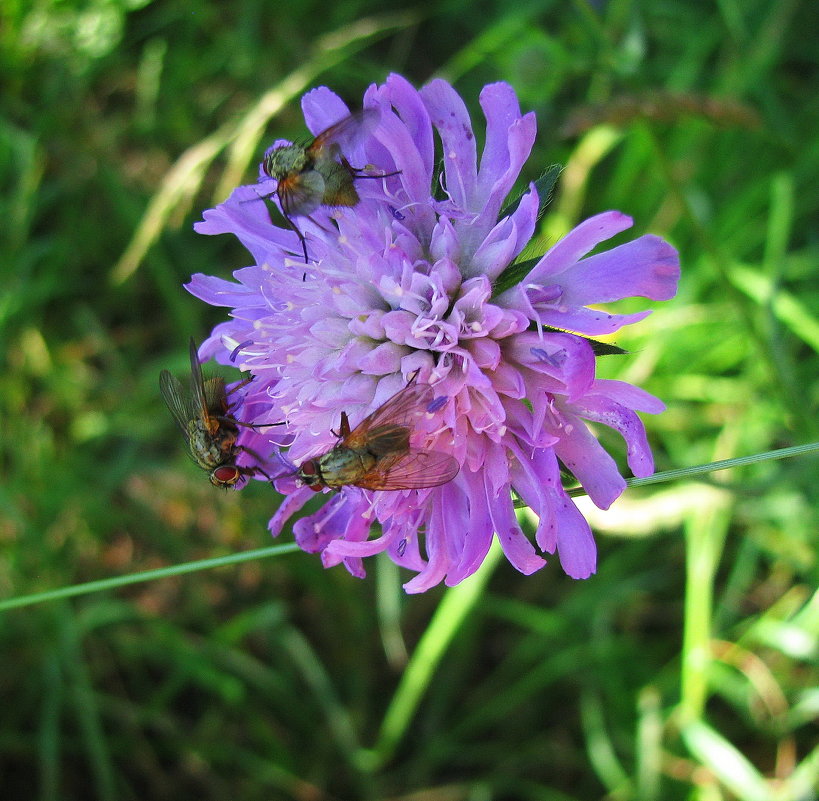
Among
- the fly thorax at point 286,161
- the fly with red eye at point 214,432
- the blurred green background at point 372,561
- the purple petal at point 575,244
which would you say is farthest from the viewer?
the blurred green background at point 372,561

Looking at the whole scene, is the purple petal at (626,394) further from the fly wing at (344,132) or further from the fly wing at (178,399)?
the fly wing at (178,399)

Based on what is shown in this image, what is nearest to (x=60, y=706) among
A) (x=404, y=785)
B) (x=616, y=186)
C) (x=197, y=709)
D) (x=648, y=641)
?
(x=197, y=709)

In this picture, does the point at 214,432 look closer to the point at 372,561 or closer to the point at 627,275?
the point at 627,275

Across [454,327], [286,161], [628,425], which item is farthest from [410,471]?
[286,161]

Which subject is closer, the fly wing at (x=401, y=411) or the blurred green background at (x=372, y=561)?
the fly wing at (x=401, y=411)

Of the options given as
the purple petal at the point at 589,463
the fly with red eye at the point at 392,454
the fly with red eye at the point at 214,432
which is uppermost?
the fly with red eye at the point at 214,432

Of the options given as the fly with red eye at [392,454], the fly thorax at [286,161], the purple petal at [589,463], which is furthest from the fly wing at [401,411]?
the fly thorax at [286,161]

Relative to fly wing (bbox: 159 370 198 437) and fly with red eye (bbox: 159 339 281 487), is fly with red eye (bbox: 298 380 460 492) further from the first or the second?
fly wing (bbox: 159 370 198 437)
